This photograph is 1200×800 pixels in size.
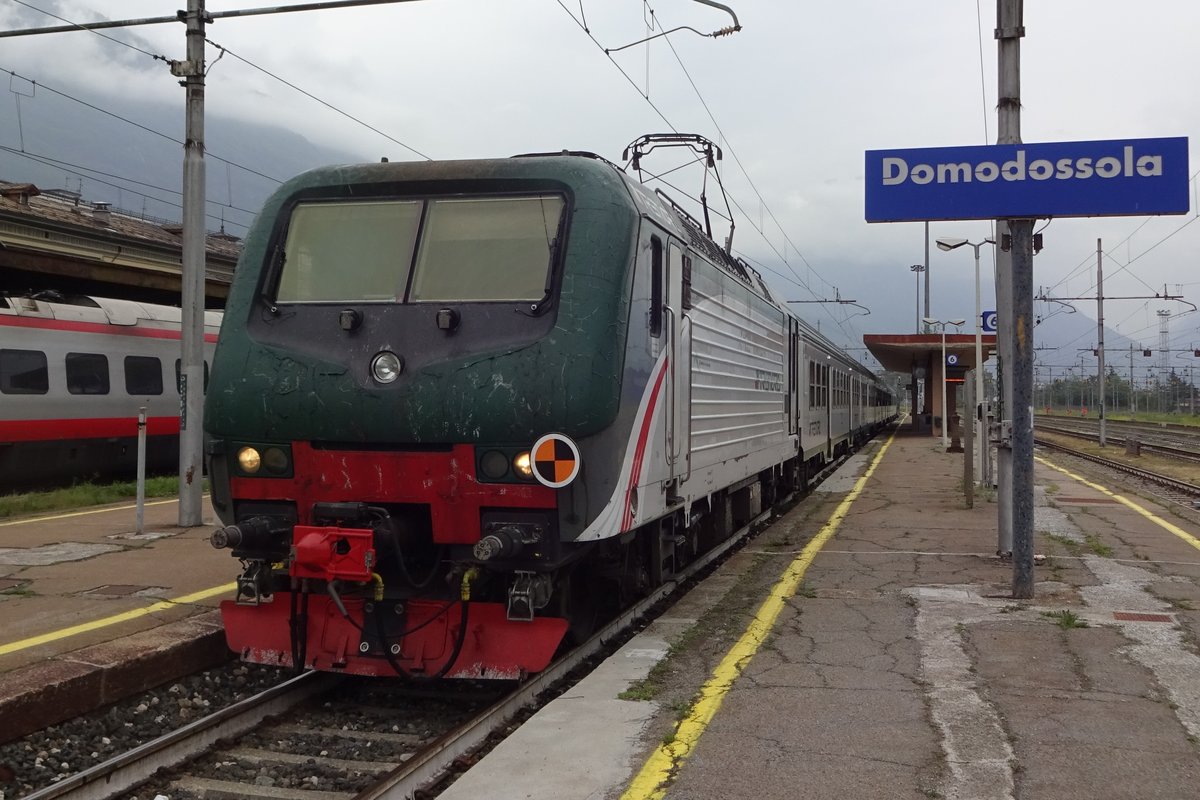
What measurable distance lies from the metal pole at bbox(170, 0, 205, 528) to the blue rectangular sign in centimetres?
664

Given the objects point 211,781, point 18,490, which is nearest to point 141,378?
point 18,490

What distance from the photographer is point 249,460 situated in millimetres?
5488

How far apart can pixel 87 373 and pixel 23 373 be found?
123 cm

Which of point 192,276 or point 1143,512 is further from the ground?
point 192,276

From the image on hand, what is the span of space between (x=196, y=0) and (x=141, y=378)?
7.31 metres

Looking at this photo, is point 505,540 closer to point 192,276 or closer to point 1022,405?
point 1022,405

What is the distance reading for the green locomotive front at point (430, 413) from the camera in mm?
5164

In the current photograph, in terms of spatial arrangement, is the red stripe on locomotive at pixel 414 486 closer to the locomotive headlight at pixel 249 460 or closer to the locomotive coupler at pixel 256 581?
the locomotive headlight at pixel 249 460

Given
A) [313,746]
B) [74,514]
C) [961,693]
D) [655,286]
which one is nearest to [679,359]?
[655,286]

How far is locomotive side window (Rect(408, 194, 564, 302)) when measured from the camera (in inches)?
217

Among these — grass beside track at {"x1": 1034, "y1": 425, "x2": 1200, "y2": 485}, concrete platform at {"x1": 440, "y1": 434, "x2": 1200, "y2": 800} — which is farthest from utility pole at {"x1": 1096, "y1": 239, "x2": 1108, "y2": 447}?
concrete platform at {"x1": 440, "y1": 434, "x2": 1200, "y2": 800}

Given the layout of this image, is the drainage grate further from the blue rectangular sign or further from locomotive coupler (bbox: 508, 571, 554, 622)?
locomotive coupler (bbox: 508, 571, 554, 622)

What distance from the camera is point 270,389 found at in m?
5.42

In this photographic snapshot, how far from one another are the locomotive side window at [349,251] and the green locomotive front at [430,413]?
0.01m
